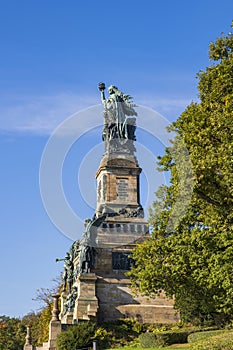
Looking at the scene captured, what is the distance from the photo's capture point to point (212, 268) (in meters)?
19.2

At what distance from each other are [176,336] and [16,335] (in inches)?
2037

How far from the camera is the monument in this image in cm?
3145

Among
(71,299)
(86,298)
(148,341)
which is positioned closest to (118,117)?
(71,299)

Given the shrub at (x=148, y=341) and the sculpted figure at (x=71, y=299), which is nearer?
the shrub at (x=148, y=341)

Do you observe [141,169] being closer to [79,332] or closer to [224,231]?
[79,332]

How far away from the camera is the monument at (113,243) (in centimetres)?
3145

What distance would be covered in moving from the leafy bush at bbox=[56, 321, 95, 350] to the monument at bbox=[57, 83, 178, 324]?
5.15ft

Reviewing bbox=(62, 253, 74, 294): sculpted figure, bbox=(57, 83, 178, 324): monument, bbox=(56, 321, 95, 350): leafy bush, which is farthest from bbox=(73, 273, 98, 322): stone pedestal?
bbox=(62, 253, 74, 294): sculpted figure

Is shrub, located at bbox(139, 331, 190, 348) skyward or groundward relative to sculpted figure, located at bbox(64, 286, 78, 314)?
groundward

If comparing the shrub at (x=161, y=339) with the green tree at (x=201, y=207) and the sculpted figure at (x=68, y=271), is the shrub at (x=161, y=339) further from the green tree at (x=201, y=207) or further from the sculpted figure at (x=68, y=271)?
the sculpted figure at (x=68, y=271)

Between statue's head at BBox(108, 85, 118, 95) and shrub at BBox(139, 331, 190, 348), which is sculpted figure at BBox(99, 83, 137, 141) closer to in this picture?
statue's head at BBox(108, 85, 118, 95)

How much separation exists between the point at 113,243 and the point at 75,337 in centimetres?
795

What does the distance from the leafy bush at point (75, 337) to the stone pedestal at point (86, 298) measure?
6.09 ft

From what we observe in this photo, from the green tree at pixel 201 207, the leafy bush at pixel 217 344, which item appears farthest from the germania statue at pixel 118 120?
the leafy bush at pixel 217 344
